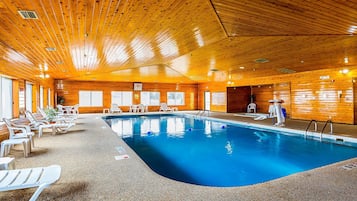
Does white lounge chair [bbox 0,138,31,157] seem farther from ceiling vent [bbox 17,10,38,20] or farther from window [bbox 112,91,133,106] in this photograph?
window [bbox 112,91,133,106]

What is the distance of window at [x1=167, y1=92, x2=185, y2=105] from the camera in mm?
17375

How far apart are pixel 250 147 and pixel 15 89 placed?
8.10 m

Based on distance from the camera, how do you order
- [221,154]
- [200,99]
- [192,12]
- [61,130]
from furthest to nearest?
[200,99] < [61,130] < [221,154] < [192,12]

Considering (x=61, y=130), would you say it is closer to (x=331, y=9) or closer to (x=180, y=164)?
(x=180, y=164)

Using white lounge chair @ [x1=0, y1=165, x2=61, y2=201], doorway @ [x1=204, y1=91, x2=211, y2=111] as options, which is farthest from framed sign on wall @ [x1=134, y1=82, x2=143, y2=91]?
white lounge chair @ [x1=0, y1=165, x2=61, y2=201]

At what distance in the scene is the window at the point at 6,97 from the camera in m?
6.82

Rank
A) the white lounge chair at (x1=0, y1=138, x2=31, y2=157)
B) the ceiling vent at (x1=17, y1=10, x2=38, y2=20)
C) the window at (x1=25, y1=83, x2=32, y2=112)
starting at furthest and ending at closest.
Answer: the window at (x1=25, y1=83, x2=32, y2=112), the white lounge chair at (x1=0, y1=138, x2=31, y2=157), the ceiling vent at (x1=17, y1=10, x2=38, y2=20)

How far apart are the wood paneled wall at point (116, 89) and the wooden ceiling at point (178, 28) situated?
311 inches

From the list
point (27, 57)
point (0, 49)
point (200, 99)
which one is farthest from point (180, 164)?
point (200, 99)

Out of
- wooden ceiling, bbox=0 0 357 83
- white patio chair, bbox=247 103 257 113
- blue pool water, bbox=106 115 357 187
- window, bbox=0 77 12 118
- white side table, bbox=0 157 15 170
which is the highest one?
wooden ceiling, bbox=0 0 357 83

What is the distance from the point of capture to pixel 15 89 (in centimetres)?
730

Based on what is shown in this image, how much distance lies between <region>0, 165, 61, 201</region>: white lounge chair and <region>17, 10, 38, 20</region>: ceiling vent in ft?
6.74

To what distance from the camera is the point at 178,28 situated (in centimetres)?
427

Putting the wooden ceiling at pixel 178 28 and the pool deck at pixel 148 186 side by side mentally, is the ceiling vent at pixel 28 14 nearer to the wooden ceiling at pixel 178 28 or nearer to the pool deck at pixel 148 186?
the wooden ceiling at pixel 178 28
